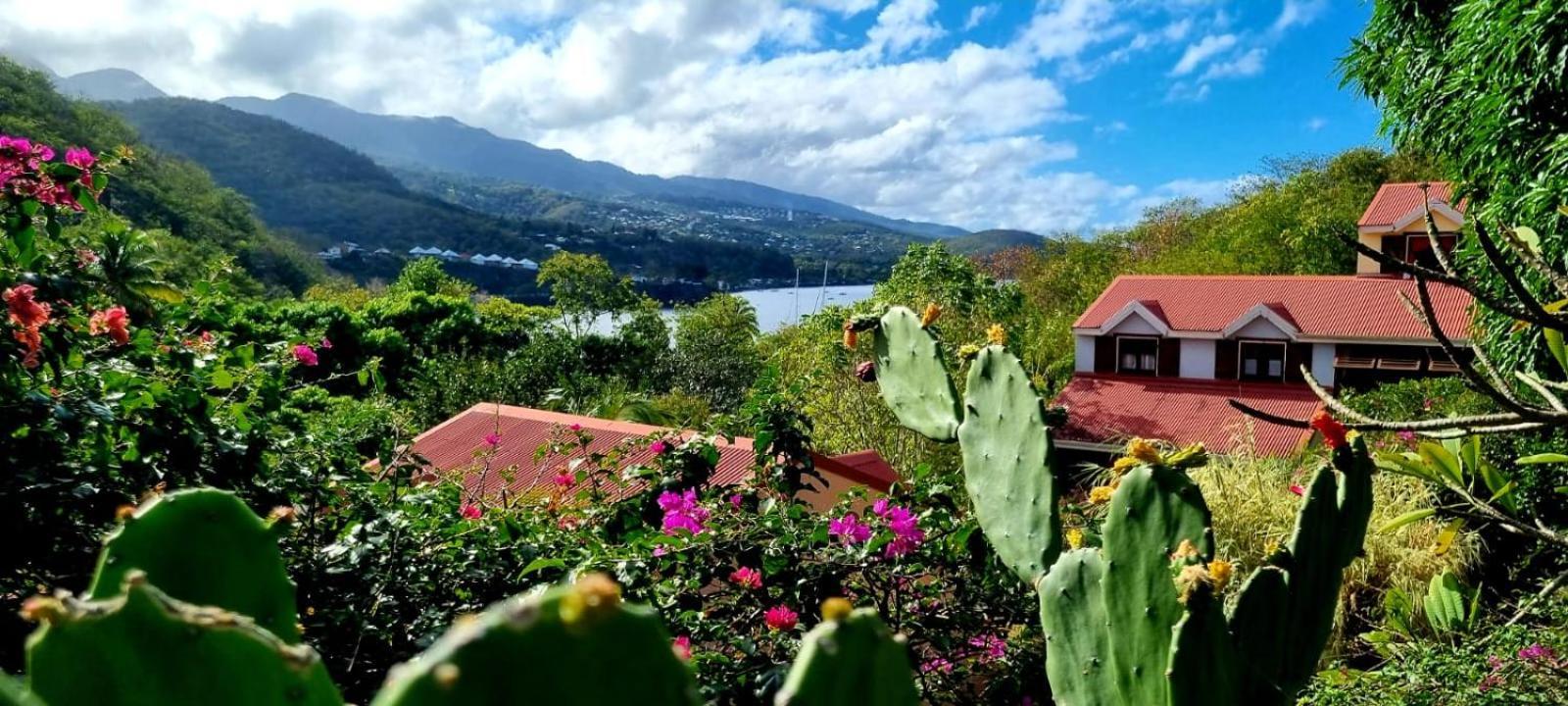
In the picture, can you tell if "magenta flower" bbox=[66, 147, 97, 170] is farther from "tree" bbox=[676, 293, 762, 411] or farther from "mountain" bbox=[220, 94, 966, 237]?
"mountain" bbox=[220, 94, 966, 237]

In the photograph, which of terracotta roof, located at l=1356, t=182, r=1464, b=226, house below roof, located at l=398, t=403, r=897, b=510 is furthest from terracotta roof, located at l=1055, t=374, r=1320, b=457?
house below roof, located at l=398, t=403, r=897, b=510

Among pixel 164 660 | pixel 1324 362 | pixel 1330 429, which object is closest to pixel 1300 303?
pixel 1324 362

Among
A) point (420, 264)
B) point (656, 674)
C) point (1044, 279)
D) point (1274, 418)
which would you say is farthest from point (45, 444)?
point (420, 264)

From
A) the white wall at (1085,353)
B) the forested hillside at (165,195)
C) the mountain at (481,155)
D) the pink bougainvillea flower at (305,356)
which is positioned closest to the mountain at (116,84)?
the mountain at (481,155)

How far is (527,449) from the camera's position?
741 cm

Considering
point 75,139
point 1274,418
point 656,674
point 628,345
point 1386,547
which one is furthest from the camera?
point 75,139

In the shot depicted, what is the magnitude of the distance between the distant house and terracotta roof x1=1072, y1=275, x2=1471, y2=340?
0.02 meters

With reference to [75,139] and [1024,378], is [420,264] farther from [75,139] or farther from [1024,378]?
[1024,378]

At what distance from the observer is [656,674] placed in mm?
377

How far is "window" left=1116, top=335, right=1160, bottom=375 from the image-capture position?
14.3 meters

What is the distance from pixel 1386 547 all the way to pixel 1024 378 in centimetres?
467

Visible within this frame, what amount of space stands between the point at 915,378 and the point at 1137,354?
12915 millimetres

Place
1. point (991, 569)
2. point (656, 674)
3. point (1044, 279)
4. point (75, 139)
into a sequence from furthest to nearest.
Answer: point (75, 139) < point (1044, 279) < point (991, 569) < point (656, 674)

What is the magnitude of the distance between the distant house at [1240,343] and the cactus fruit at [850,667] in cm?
1261
